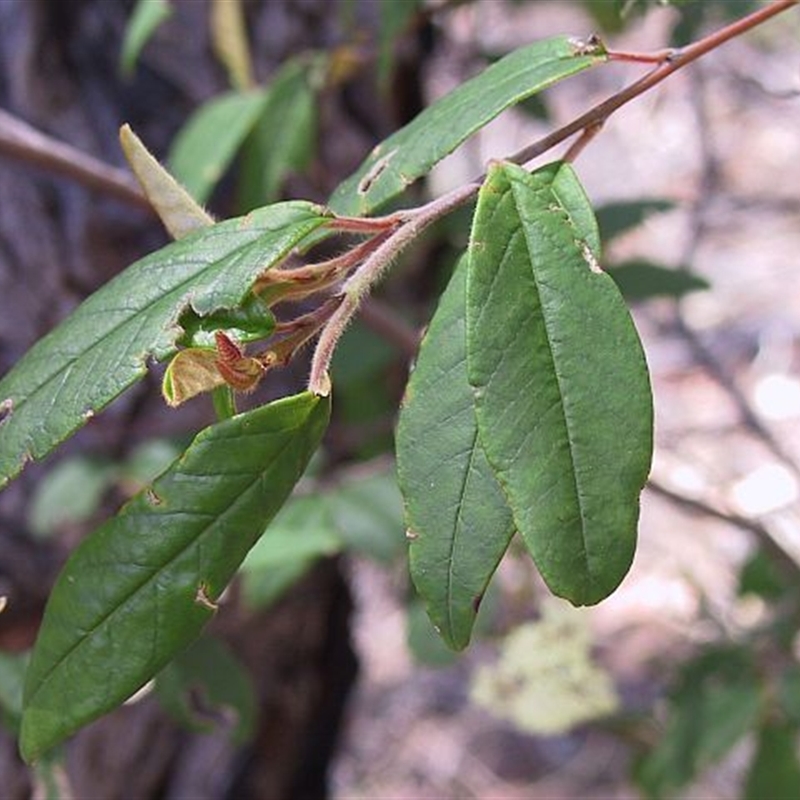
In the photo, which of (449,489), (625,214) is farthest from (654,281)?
(449,489)

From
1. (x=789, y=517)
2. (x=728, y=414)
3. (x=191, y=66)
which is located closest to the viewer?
(x=191, y=66)

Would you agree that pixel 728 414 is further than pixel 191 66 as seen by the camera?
Yes

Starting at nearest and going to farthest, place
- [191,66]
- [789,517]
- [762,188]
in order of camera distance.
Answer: [191,66] → [789,517] → [762,188]

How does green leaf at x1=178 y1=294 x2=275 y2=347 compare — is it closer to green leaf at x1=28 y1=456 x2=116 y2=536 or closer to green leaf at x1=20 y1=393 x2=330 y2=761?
green leaf at x1=20 y1=393 x2=330 y2=761

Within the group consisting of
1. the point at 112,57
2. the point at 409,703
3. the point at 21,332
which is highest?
the point at 112,57

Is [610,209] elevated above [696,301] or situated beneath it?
elevated above

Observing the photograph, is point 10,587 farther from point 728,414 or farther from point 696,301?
point 696,301

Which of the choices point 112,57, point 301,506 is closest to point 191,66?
point 112,57

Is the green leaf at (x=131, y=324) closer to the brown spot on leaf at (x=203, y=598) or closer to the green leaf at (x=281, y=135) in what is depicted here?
the brown spot on leaf at (x=203, y=598)
